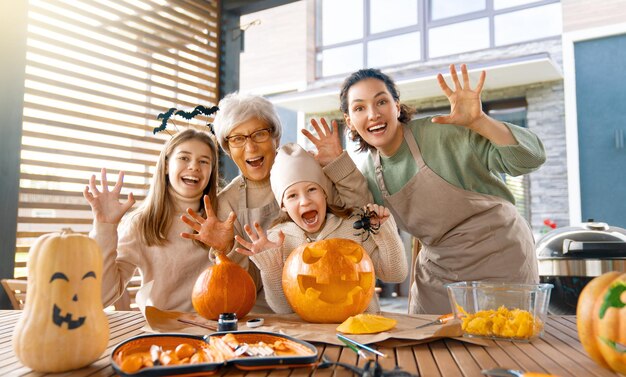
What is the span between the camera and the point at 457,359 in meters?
0.97

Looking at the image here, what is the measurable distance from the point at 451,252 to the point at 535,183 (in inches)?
197

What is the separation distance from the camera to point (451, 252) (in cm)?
210

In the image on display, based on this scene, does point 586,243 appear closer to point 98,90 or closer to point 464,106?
point 464,106

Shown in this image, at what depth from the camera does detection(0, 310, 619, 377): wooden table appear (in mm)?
897

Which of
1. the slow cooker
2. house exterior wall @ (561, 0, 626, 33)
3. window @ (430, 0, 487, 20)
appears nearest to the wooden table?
the slow cooker

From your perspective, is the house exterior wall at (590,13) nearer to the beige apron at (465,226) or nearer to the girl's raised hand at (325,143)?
the beige apron at (465,226)

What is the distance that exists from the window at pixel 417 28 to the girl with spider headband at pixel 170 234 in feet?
20.4

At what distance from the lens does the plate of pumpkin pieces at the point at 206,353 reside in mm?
862

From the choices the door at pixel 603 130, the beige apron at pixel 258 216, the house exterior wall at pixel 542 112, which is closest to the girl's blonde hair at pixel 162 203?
the beige apron at pixel 258 216

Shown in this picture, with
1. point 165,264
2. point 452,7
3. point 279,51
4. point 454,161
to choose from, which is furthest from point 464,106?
point 279,51

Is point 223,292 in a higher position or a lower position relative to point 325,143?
lower

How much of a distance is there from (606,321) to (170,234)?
1.54m

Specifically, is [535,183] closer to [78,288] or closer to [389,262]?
[389,262]

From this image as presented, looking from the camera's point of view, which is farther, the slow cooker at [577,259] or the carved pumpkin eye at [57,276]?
the slow cooker at [577,259]
